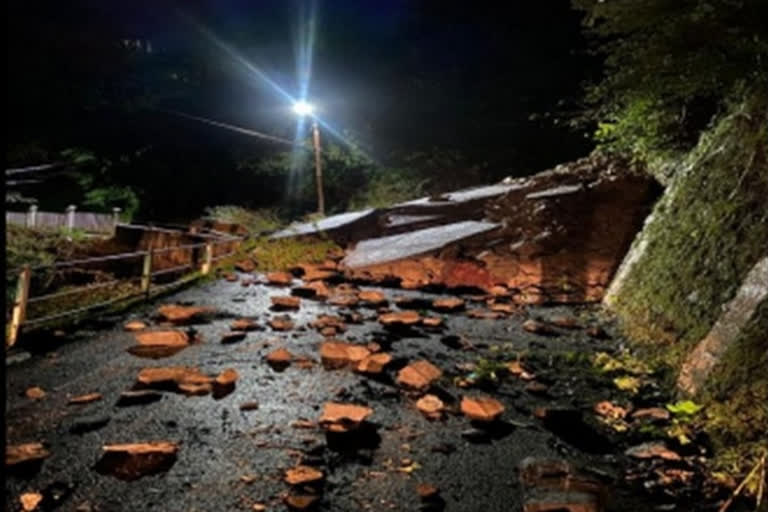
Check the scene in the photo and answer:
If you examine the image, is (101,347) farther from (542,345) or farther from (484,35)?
(484,35)

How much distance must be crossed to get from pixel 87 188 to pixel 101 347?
20.3 meters

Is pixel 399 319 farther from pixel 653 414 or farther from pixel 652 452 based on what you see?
pixel 652 452

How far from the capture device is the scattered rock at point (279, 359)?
5094 millimetres

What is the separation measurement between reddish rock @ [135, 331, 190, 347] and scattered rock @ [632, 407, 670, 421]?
450 cm

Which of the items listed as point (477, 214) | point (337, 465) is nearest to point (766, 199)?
point (337, 465)

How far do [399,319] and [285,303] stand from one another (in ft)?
5.89

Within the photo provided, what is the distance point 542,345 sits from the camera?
19.3 feet

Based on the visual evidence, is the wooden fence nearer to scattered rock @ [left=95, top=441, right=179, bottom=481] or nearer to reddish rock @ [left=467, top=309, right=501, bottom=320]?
reddish rock @ [left=467, top=309, right=501, bottom=320]

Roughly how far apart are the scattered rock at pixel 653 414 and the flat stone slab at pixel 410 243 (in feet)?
18.1

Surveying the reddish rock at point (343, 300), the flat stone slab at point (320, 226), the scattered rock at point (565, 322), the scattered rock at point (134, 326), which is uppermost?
the flat stone slab at point (320, 226)

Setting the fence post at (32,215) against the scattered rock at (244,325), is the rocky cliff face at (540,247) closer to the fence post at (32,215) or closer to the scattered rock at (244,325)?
the scattered rock at (244,325)

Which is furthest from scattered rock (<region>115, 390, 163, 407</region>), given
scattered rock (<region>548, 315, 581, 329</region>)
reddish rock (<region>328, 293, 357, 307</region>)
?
scattered rock (<region>548, 315, 581, 329</region>)

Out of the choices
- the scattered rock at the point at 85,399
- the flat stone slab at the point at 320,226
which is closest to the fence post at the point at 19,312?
the scattered rock at the point at 85,399

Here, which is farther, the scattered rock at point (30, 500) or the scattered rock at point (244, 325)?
the scattered rock at point (244, 325)
